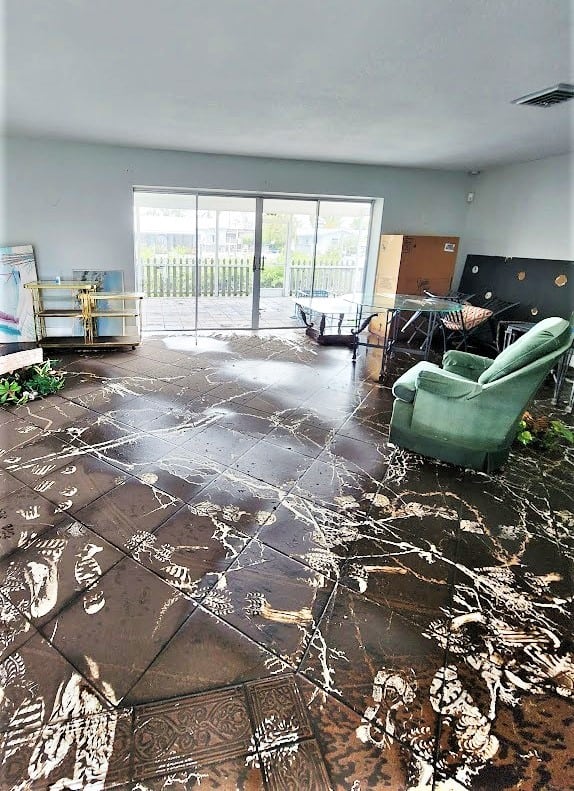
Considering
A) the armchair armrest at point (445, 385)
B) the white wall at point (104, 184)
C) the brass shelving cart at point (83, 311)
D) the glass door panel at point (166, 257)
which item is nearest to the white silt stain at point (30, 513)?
the armchair armrest at point (445, 385)

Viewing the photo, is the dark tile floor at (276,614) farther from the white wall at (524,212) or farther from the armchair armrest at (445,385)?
the white wall at (524,212)

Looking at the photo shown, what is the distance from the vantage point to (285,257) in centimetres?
622

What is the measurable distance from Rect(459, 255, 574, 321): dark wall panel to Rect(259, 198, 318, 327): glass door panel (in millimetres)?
2434

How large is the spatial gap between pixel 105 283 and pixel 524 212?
5383mm

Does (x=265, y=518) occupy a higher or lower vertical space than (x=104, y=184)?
lower

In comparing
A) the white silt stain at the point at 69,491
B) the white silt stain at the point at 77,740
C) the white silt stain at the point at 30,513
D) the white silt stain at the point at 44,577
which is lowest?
the white silt stain at the point at 77,740

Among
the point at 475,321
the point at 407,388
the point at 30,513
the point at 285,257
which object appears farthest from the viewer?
the point at 285,257

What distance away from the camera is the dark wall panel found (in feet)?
15.9

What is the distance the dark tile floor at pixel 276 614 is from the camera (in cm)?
120

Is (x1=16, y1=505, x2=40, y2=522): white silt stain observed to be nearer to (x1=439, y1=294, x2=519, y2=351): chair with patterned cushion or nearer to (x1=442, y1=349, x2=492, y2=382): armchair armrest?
(x1=442, y1=349, x2=492, y2=382): armchair armrest

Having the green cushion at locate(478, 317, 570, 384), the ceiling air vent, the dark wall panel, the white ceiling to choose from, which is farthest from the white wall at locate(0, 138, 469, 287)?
the green cushion at locate(478, 317, 570, 384)

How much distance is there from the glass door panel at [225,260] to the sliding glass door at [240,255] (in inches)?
0.5

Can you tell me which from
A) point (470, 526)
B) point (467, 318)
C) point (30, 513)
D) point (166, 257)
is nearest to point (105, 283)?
point (166, 257)

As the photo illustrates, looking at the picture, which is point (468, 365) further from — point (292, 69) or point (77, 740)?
point (77, 740)
